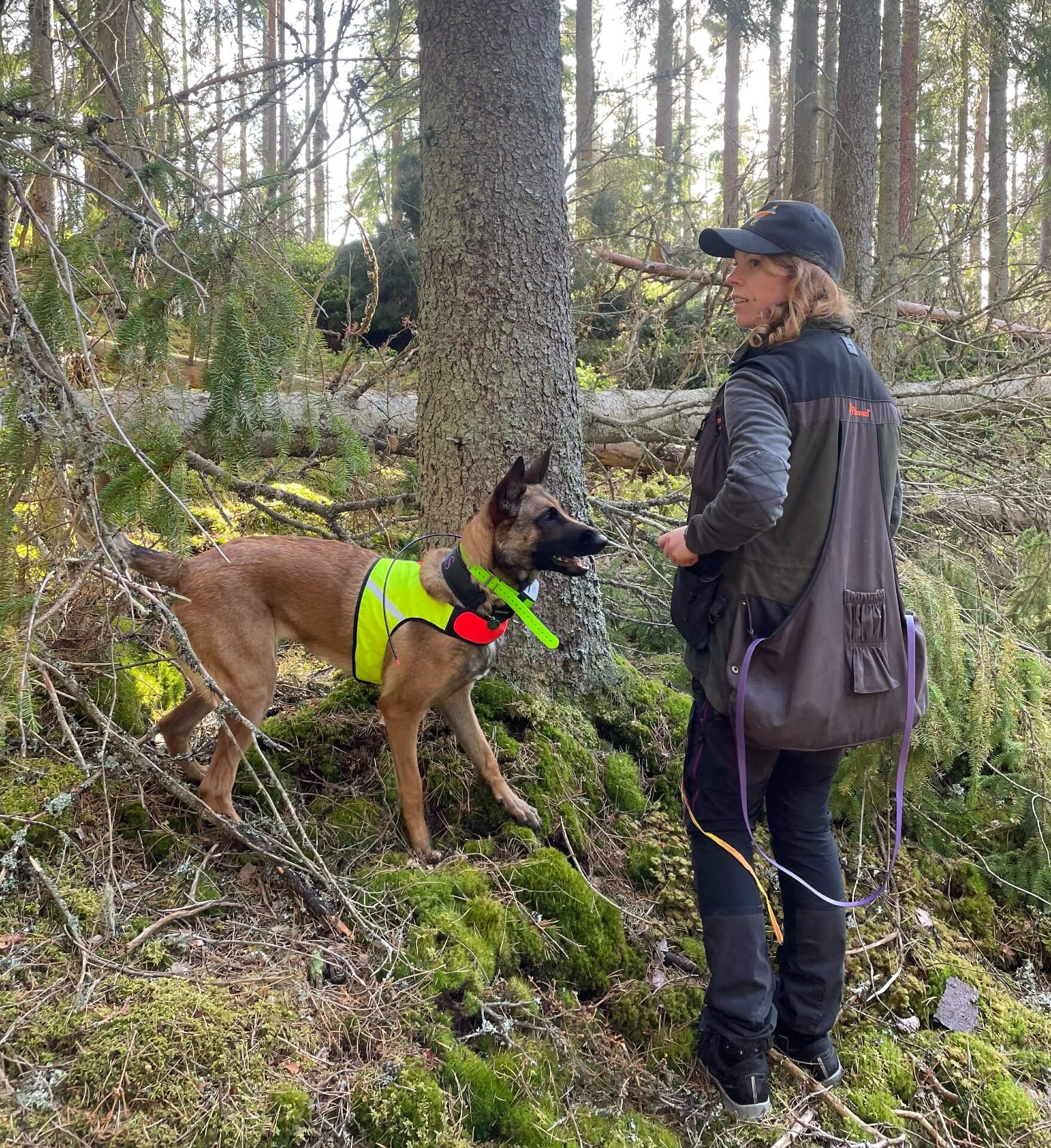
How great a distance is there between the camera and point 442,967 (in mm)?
2676

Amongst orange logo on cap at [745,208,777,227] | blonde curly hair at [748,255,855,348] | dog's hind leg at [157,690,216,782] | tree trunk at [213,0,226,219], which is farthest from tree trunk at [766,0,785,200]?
dog's hind leg at [157,690,216,782]

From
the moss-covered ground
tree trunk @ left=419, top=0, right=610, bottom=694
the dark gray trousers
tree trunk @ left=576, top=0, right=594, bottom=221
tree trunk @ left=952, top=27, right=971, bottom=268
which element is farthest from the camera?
tree trunk @ left=576, top=0, right=594, bottom=221

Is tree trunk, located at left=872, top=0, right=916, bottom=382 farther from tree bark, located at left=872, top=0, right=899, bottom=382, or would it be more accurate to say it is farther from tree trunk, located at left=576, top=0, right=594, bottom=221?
tree trunk, located at left=576, top=0, right=594, bottom=221

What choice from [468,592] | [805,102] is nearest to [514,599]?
[468,592]

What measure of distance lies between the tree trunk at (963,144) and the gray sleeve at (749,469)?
4.04m

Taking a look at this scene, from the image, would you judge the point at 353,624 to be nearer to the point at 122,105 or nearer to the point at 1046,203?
the point at 122,105

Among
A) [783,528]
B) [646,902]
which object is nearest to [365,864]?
[646,902]

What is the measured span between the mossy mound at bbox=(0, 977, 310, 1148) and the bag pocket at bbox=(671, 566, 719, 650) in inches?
72.3

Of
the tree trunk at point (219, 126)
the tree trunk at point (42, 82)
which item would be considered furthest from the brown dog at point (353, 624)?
the tree trunk at point (219, 126)

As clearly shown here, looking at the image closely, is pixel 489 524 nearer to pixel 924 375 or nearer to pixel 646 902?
pixel 646 902

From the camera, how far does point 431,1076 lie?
7.66 feet

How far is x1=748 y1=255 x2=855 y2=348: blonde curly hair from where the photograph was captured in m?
2.63

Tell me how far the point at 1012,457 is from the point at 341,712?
4.98 metres

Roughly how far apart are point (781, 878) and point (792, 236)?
232 cm
